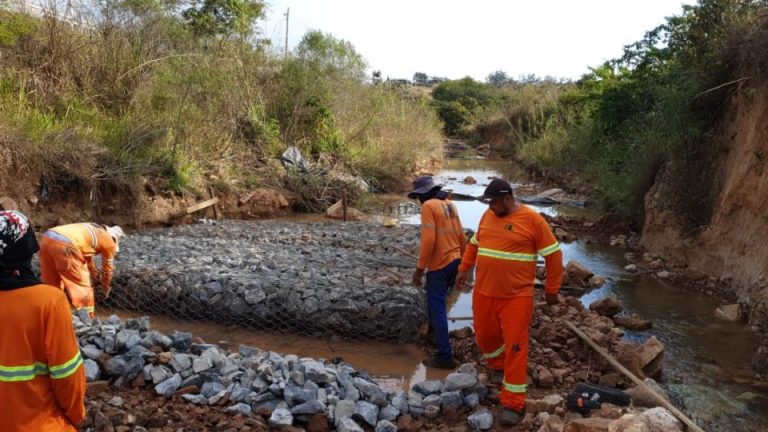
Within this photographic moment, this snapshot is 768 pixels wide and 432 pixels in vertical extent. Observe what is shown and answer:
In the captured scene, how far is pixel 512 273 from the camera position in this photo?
4359mm

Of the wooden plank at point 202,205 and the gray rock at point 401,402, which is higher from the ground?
the wooden plank at point 202,205

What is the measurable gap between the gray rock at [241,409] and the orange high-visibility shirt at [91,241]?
2.36 meters

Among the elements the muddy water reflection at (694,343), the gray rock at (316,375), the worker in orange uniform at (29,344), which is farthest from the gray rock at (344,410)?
the muddy water reflection at (694,343)

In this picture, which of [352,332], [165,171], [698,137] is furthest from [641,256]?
[165,171]

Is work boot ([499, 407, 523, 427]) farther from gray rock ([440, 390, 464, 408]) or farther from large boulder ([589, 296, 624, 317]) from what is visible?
large boulder ([589, 296, 624, 317])

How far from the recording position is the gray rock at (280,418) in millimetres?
4023

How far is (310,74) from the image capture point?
58.6 ft

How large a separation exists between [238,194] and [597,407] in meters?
11.7

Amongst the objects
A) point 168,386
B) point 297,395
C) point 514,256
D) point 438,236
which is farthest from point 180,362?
point 514,256

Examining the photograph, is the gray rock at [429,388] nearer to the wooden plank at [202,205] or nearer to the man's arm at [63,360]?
the man's arm at [63,360]

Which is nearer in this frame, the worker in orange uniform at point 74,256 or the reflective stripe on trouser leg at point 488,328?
the reflective stripe on trouser leg at point 488,328

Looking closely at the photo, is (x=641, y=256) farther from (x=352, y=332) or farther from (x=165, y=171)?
(x=165, y=171)

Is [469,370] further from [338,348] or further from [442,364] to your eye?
[338,348]

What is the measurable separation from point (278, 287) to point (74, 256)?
222cm
